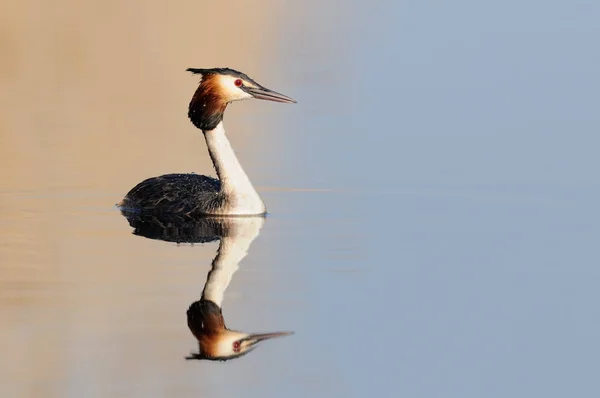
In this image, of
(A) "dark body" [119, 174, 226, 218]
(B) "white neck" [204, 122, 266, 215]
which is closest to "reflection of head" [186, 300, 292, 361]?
Result: (B) "white neck" [204, 122, 266, 215]

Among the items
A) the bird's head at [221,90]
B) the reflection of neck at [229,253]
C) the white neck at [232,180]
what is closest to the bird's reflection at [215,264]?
the reflection of neck at [229,253]

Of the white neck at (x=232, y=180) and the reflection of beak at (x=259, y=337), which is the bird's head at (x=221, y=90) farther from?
the reflection of beak at (x=259, y=337)

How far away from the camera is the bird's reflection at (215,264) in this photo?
343 inches

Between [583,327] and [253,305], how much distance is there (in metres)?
2.14

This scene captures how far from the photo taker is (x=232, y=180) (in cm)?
1415

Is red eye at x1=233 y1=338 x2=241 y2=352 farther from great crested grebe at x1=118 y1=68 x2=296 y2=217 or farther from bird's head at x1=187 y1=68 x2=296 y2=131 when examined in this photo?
bird's head at x1=187 y1=68 x2=296 y2=131

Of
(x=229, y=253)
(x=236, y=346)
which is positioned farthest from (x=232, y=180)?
(x=236, y=346)

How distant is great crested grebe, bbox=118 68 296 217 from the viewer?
1408cm

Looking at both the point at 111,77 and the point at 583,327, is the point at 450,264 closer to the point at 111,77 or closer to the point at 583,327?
the point at 583,327

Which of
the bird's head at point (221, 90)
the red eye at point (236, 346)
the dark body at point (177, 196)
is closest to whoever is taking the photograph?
the red eye at point (236, 346)

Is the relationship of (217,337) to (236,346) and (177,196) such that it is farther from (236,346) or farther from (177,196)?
(177,196)

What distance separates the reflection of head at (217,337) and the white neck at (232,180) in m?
4.44

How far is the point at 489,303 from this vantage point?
396 inches

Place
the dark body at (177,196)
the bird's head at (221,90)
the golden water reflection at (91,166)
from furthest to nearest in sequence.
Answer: the bird's head at (221,90) → the dark body at (177,196) → the golden water reflection at (91,166)
